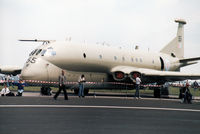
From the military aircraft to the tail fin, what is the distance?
4378mm

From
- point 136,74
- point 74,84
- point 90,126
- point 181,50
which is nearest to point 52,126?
point 90,126

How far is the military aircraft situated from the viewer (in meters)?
20.2

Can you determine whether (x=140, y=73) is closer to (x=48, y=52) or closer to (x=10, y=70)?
(x=48, y=52)

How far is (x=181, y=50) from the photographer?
1383 inches

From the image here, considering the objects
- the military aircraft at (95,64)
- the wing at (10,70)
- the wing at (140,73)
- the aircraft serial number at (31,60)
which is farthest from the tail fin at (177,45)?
the aircraft serial number at (31,60)

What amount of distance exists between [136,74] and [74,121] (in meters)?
16.6

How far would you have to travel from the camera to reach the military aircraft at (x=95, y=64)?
20.2 metres

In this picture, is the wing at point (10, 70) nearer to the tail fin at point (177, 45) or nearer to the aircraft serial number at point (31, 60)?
the aircraft serial number at point (31, 60)

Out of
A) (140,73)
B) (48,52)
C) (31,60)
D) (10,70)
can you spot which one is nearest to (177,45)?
(140,73)

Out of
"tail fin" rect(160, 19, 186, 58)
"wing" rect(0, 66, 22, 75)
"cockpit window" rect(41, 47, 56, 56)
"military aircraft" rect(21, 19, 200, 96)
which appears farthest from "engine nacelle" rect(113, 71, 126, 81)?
"tail fin" rect(160, 19, 186, 58)

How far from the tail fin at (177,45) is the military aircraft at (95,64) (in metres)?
4.38

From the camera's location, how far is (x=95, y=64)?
22.6 m

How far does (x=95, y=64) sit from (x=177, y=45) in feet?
50.8

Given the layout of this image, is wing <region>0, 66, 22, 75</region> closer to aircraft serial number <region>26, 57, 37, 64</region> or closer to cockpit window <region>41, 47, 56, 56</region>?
aircraft serial number <region>26, 57, 37, 64</region>
